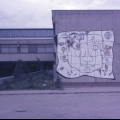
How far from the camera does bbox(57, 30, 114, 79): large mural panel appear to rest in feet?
98.1

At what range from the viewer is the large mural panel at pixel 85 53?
98.1 ft

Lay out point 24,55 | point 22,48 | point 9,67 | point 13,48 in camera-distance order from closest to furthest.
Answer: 1. point 9,67
2. point 24,55
3. point 13,48
4. point 22,48

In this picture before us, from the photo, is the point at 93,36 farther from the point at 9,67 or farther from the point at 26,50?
the point at 9,67

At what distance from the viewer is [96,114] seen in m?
11.7

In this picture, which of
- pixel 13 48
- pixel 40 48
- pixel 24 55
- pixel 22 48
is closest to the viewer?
pixel 24 55

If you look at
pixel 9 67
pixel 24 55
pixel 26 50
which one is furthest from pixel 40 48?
pixel 9 67

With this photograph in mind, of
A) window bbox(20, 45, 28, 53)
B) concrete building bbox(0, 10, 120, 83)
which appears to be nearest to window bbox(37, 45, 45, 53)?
window bbox(20, 45, 28, 53)

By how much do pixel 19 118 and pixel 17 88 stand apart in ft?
48.2

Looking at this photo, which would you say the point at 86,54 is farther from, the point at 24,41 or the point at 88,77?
the point at 24,41

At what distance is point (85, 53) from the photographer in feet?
98.6

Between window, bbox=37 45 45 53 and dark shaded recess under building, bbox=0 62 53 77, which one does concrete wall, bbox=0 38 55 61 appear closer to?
window, bbox=37 45 45 53

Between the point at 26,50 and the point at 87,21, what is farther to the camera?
the point at 26,50

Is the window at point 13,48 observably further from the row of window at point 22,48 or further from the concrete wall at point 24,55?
the concrete wall at point 24,55

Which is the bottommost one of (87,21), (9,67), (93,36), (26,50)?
(9,67)
